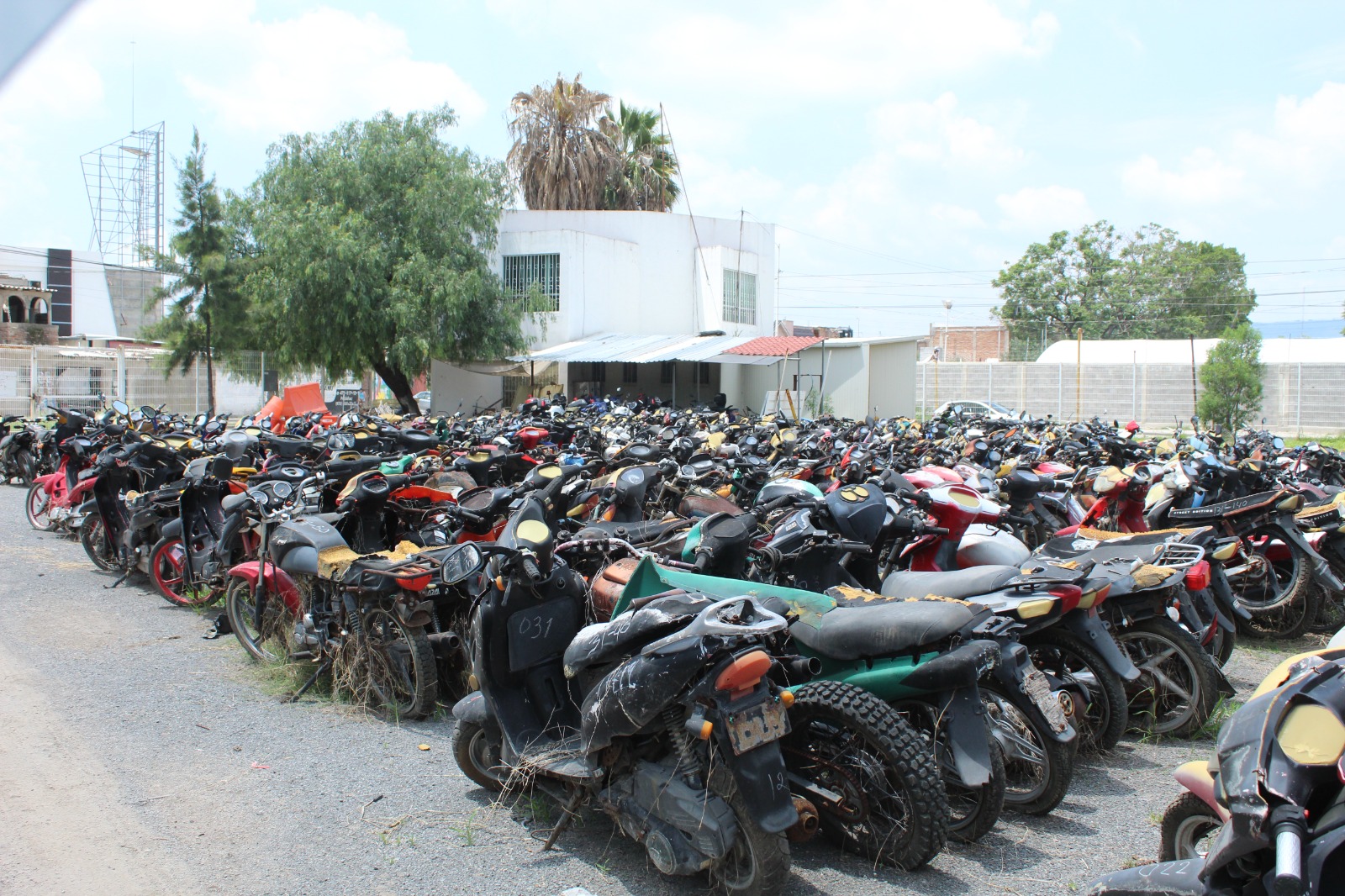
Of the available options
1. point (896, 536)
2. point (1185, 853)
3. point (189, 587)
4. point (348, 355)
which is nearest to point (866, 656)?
point (1185, 853)

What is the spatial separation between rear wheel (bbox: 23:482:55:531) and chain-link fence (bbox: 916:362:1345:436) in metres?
26.0

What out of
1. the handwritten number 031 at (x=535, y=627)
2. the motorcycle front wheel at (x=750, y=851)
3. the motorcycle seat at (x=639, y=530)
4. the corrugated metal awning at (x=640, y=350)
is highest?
the corrugated metal awning at (x=640, y=350)

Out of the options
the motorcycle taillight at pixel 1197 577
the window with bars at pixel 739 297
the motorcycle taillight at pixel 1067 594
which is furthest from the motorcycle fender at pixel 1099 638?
the window with bars at pixel 739 297

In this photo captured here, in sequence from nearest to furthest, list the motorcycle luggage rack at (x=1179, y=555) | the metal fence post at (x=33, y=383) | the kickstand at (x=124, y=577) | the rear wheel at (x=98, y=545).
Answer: the motorcycle luggage rack at (x=1179, y=555)
the kickstand at (x=124, y=577)
the rear wheel at (x=98, y=545)
the metal fence post at (x=33, y=383)

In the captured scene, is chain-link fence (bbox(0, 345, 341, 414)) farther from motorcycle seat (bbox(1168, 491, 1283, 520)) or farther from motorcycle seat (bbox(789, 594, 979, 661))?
motorcycle seat (bbox(789, 594, 979, 661))

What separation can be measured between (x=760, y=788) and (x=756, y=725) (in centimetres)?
19

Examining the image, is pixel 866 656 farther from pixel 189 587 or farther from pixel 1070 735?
pixel 189 587

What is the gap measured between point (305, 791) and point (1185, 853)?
10.9 feet

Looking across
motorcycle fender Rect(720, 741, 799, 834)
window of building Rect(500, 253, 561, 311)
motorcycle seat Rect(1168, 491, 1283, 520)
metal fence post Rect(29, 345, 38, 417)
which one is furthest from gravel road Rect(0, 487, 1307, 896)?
window of building Rect(500, 253, 561, 311)

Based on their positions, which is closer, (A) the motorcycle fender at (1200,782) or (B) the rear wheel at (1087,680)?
(A) the motorcycle fender at (1200,782)

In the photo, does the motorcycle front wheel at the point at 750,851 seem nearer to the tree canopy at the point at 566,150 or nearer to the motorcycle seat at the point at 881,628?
the motorcycle seat at the point at 881,628

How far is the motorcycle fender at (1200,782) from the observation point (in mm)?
2629

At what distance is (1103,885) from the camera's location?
8.11 ft

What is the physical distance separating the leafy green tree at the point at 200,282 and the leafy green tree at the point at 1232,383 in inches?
1078
